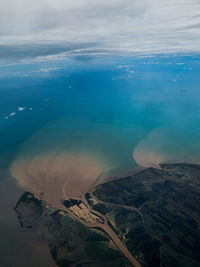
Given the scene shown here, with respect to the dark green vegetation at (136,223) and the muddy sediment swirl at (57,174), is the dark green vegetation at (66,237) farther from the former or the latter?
the muddy sediment swirl at (57,174)

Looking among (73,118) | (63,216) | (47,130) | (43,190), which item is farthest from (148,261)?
(73,118)

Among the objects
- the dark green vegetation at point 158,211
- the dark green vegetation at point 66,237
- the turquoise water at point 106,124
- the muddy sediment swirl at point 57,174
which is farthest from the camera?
the turquoise water at point 106,124

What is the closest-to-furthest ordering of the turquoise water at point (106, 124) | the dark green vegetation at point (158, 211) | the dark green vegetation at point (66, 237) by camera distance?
the dark green vegetation at point (66, 237)
the dark green vegetation at point (158, 211)
the turquoise water at point (106, 124)

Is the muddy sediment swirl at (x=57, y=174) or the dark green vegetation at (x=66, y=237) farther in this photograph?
the muddy sediment swirl at (x=57, y=174)

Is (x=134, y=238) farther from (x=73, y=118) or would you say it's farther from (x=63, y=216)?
(x=73, y=118)

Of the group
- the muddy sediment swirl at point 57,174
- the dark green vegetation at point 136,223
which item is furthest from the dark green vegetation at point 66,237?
the muddy sediment swirl at point 57,174

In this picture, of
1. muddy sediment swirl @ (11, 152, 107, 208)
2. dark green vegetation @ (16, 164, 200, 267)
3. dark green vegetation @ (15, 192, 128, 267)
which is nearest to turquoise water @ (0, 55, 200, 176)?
muddy sediment swirl @ (11, 152, 107, 208)

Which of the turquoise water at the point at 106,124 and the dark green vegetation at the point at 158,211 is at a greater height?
the turquoise water at the point at 106,124
